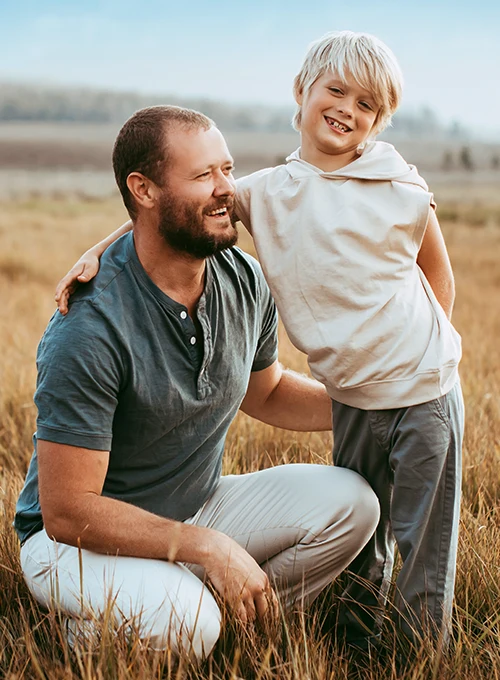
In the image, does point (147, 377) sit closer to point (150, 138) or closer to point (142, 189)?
point (142, 189)

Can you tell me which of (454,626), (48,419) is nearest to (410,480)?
(454,626)

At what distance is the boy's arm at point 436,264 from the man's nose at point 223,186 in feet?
1.88

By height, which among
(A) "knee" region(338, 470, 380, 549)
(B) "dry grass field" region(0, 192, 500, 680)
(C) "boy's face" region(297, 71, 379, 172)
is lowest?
(B) "dry grass field" region(0, 192, 500, 680)

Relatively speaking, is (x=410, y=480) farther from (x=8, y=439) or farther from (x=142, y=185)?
(x=8, y=439)

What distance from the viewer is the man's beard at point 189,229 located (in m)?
2.32

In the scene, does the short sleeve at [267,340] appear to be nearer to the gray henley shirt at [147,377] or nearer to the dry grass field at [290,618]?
the gray henley shirt at [147,377]

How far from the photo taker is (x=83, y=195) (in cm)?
3353

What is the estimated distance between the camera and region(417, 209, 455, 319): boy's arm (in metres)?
2.29

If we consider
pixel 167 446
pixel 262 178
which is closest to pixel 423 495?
pixel 167 446

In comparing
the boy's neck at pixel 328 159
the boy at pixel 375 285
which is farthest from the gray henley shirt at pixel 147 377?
the boy's neck at pixel 328 159

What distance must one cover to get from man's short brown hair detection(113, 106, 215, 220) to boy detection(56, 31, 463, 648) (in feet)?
0.82

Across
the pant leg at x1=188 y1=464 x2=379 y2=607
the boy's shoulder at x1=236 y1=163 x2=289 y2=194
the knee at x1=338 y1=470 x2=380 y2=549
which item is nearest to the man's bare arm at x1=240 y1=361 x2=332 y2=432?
the pant leg at x1=188 y1=464 x2=379 y2=607

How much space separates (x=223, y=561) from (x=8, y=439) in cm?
225

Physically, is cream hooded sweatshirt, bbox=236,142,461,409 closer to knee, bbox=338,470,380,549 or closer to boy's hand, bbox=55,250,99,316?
knee, bbox=338,470,380,549
